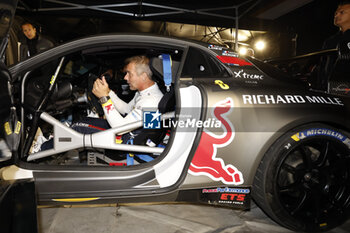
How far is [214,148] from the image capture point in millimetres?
1236

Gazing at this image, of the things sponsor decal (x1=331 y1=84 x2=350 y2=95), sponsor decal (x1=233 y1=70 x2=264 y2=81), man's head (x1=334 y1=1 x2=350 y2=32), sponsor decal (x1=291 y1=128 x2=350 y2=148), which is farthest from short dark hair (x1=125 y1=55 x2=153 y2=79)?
man's head (x1=334 y1=1 x2=350 y2=32)

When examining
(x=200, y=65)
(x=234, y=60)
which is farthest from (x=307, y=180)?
(x=200, y=65)

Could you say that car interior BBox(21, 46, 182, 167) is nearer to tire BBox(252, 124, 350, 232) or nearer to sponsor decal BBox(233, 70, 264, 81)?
sponsor decal BBox(233, 70, 264, 81)

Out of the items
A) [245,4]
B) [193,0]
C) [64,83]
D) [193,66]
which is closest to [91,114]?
[64,83]

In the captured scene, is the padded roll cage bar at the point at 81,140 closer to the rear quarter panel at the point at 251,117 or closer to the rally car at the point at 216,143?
the rally car at the point at 216,143

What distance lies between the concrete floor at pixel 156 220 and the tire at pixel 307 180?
142 millimetres

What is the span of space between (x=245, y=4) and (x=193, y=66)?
3575 mm

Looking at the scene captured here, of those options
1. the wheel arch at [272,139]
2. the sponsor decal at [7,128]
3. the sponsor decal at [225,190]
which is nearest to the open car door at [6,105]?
the sponsor decal at [7,128]

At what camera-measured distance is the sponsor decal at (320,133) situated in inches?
50.5

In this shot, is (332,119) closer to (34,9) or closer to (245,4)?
(245,4)

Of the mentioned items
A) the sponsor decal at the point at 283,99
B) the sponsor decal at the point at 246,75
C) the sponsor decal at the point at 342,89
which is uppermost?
the sponsor decal at the point at 246,75

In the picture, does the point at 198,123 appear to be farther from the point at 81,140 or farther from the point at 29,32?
the point at 29,32

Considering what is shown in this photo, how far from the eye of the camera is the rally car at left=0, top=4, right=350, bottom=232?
4.03 feet

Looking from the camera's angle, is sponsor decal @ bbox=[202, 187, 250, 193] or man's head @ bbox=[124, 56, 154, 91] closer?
sponsor decal @ bbox=[202, 187, 250, 193]
